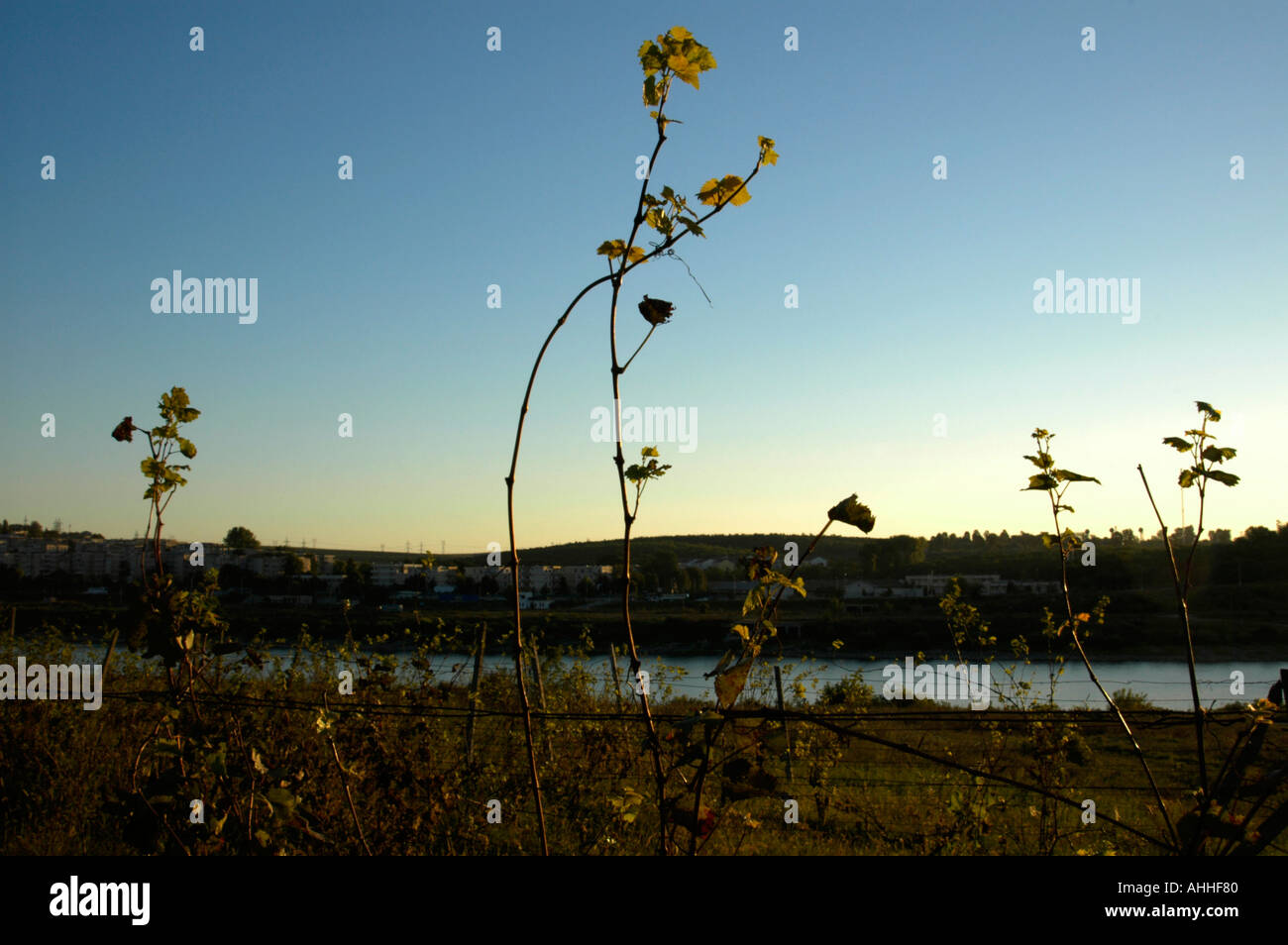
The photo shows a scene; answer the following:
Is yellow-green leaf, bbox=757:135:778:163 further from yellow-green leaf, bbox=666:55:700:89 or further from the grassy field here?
the grassy field

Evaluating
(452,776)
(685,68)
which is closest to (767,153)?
(685,68)

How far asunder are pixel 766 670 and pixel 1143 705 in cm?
632

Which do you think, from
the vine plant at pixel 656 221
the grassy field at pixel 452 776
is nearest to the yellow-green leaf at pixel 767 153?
the vine plant at pixel 656 221

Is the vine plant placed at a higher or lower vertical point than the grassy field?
higher

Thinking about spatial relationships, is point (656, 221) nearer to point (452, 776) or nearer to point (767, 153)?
point (767, 153)

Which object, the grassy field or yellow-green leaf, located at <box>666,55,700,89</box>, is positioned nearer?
yellow-green leaf, located at <box>666,55,700,89</box>

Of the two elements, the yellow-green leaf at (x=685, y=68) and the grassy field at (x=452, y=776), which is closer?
the yellow-green leaf at (x=685, y=68)

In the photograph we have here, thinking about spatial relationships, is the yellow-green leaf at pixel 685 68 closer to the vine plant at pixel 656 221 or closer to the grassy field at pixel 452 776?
the vine plant at pixel 656 221

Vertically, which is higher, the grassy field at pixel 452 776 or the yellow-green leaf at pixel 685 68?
the yellow-green leaf at pixel 685 68

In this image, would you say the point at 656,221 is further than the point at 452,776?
No

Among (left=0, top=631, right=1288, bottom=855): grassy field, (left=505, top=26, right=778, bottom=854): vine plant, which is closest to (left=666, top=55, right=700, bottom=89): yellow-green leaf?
(left=505, top=26, right=778, bottom=854): vine plant
